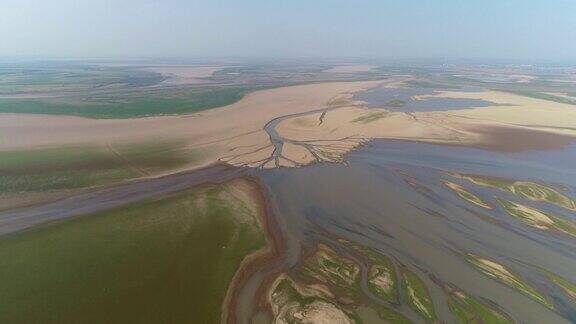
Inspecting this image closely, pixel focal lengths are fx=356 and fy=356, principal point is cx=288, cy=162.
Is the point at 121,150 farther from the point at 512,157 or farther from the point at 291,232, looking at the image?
the point at 512,157

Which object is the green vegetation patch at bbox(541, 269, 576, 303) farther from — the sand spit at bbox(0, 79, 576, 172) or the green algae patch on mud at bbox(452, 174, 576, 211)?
the sand spit at bbox(0, 79, 576, 172)

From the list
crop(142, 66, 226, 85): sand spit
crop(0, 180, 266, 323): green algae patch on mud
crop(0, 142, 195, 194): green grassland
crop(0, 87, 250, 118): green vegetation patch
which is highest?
crop(142, 66, 226, 85): sand spit

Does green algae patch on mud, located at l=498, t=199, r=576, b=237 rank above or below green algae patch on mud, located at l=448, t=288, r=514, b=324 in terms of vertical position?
above

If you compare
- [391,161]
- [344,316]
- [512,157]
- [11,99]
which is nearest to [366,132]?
[391,161]

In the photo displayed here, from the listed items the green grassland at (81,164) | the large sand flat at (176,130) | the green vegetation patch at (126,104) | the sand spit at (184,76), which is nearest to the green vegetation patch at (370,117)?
the large sand flat at (176,130)

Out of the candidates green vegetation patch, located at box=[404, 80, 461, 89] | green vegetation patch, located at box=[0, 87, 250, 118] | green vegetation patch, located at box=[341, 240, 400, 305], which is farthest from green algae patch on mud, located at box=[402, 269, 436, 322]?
green vegetation patch, located at box=[404, 80, 461, 89]

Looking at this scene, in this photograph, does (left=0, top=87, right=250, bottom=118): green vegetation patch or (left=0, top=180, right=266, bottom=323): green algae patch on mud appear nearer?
(left=0, top=180, right=266, bottom=323): green algae patch on mud

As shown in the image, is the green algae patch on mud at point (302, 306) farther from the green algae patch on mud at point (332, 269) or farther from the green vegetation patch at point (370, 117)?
the green vegetation patch at point (370, 117)

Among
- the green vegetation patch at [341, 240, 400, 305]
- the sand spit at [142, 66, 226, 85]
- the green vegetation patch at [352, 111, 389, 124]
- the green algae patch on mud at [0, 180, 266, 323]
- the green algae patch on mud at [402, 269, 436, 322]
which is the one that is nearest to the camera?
the green algae patch on mud at [0, 180, 266, 323]
